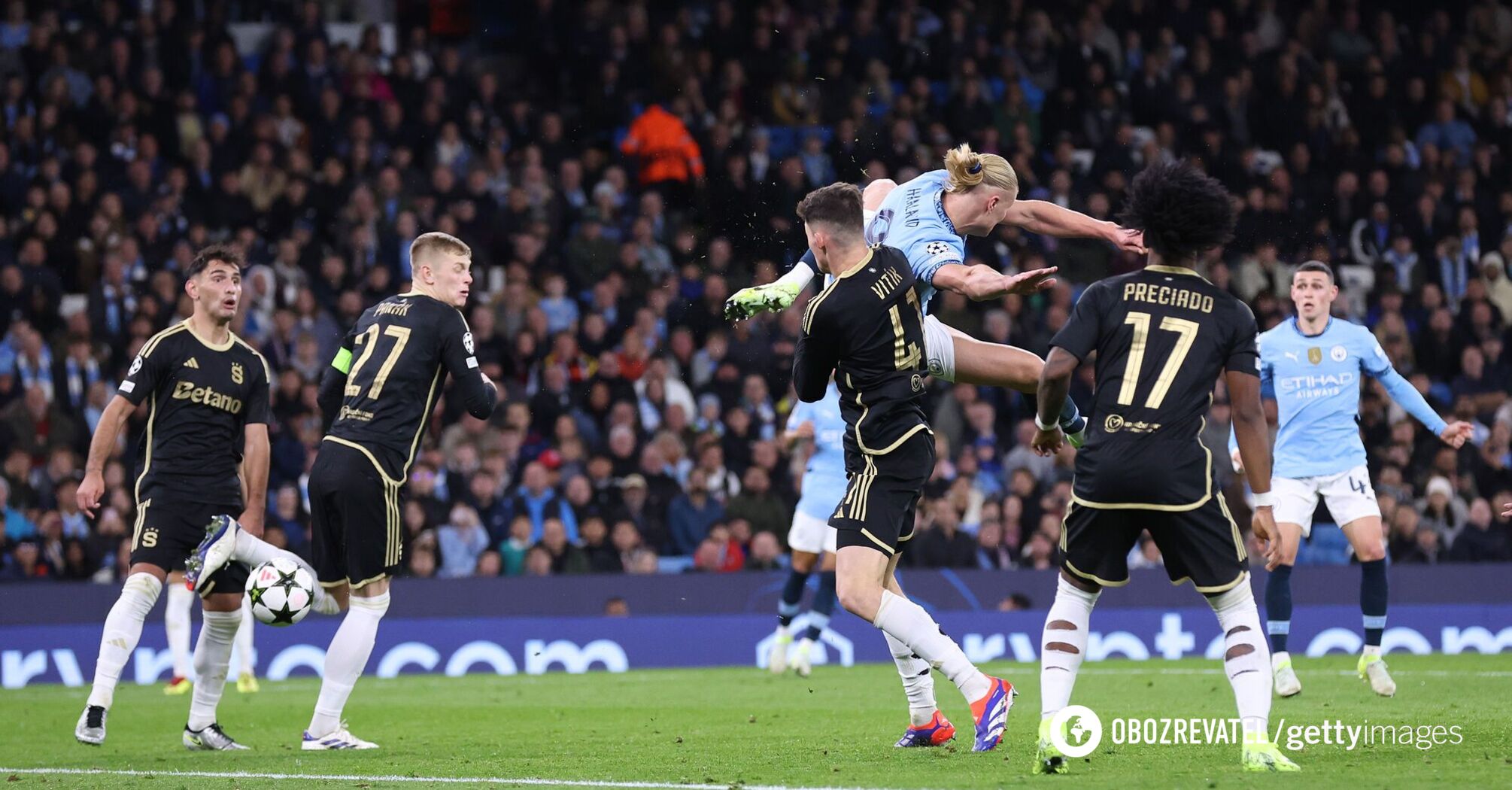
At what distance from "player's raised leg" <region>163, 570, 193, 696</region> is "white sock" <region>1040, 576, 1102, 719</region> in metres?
8.42

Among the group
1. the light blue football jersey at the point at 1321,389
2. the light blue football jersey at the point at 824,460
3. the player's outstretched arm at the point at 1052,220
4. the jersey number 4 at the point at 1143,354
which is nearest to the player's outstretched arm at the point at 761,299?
the player's outstretched arm at the point at 1052,220

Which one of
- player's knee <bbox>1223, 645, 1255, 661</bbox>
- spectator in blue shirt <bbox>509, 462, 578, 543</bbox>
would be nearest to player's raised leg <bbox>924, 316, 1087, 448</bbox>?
player's knee <bbox>1223, 645, 1255, 661</bbox>

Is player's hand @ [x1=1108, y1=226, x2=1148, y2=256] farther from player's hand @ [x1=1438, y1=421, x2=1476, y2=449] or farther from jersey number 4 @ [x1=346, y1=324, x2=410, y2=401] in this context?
player's hand @ [x1=1438, y1=421, x2=1476, y2=449]

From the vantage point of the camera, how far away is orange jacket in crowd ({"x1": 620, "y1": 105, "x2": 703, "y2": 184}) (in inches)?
789

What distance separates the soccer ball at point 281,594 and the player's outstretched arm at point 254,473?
0.68 m

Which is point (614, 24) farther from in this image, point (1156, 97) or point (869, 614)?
point (869, 614)

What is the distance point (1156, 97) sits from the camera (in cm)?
2119

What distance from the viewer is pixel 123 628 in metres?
9.06

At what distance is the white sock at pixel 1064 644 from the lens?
677cm

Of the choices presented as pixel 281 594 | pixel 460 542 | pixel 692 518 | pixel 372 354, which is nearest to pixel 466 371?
pixel 372 354

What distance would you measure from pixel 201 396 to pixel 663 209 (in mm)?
11016

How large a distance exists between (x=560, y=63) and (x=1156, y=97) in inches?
279

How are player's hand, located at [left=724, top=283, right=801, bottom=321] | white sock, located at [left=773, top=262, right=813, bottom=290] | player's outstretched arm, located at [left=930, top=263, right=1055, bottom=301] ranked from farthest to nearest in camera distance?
white sock, located at [left=773, top=262, right=813, bottom=290] < player's hand, located at [left=724, top=283, right=801, bottom=321] < player's outstretched arm, located at [left=930, top=263, right=1055, bottom=301]

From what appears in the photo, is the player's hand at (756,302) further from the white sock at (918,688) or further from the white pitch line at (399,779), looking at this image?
the white pitch line at (399,779)
